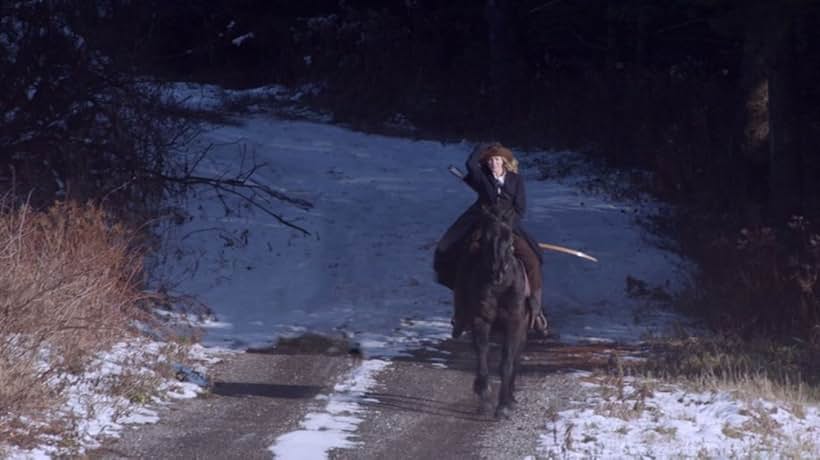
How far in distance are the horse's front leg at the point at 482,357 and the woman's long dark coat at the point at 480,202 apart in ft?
2.29

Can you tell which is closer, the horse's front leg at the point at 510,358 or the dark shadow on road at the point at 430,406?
the horse's front leg at the point at 510,358

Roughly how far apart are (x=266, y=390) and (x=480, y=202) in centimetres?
270

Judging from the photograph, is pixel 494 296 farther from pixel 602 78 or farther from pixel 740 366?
pixel 602 78

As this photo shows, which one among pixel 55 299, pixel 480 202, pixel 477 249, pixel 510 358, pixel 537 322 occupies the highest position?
pixel 480 202

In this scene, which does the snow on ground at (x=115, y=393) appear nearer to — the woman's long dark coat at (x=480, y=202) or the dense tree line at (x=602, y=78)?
the woman's long dark coat at (x=480, y=202)

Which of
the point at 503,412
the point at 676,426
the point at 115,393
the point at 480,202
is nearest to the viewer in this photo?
the point at 676,426

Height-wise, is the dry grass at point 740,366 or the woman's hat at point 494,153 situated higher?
the woman's hat at point 494,153

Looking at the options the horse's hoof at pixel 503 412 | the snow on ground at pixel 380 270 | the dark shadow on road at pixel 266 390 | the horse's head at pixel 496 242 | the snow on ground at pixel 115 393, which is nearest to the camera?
the snow on ground at pixel 115 393

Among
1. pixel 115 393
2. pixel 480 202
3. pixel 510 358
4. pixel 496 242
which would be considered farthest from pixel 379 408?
pixel 115 393

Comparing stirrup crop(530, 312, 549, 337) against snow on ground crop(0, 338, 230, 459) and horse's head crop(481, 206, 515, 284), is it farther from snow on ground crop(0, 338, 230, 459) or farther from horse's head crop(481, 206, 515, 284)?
snow on ground crop(0, 338, 230, 459)

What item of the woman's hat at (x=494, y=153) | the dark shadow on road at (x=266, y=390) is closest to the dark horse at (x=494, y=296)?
the woman's hat at (x=494, y=153)

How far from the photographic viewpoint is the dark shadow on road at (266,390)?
37.6 ft

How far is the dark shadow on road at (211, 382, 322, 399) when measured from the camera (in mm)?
11461

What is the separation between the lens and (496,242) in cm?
1044
